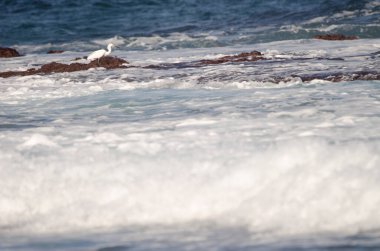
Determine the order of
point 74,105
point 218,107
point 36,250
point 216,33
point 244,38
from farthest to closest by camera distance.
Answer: point 216,33 → point 244,38 → point 74,105 → point 218,107 → point 36,250

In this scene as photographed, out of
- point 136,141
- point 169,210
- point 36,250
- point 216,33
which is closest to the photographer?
point 36,250

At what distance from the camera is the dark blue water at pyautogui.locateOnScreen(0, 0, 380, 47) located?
17141 mm

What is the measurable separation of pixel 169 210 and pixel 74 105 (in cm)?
295

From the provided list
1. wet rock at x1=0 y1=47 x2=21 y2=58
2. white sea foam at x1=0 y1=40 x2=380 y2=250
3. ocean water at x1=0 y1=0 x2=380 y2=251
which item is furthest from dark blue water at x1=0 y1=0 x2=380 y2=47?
white sea foam at x1=0 y1=40 x2=380 y2=250

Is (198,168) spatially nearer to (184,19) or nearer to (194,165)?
(194,165)

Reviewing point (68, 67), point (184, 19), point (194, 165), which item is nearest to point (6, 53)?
point (68, 67)

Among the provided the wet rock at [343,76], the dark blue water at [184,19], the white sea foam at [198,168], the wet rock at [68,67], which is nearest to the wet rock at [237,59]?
the wet rock at [68,67]

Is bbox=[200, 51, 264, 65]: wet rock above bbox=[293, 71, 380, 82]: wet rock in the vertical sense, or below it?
above

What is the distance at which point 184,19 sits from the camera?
2147cm

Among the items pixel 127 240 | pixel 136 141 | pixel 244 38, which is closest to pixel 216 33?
pixel 244 38

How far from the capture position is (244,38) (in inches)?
627

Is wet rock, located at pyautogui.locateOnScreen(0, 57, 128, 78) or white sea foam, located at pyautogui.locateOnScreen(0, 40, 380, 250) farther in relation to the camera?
wet rock, located at pyautogui.locateOnScreen(0, 57, 128, 78)

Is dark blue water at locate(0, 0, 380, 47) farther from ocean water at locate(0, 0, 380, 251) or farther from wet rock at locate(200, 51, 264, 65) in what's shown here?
ocean water at locate(0, 0, 380, 251)

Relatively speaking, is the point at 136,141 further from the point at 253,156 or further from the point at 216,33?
the point at 216,33
